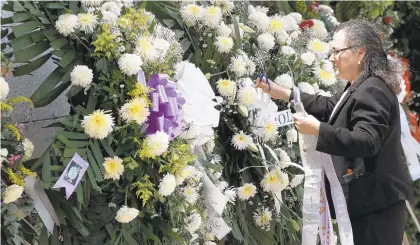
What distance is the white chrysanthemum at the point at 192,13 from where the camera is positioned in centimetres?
246

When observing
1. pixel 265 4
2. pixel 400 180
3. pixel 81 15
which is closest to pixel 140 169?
pixel 81 15

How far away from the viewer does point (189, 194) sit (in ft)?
7.12

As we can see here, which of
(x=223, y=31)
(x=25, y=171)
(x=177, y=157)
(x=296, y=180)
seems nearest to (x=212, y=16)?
(x=223, y=31)

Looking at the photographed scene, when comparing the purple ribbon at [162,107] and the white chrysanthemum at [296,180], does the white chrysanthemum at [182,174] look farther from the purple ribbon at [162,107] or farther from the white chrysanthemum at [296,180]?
the white chrysanthemum at [296,180]

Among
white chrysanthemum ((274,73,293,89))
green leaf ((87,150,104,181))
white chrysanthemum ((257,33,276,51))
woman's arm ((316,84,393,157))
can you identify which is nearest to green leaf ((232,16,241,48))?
white chrysanthemum ((257,33,276,51))

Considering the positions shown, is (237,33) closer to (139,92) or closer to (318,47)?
(318,47)

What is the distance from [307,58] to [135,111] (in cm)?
118

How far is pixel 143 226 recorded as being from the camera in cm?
210

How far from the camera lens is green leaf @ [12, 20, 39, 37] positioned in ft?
6.34

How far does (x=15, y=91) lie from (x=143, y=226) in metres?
0.68

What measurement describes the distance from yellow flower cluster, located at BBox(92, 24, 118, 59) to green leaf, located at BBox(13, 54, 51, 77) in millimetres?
182

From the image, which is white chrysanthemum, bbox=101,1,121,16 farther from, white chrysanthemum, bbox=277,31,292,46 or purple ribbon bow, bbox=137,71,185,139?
white chrysanthemum, bbox=277,31,292,46

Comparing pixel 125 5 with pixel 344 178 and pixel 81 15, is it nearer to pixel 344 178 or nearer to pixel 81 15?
pixel 81 15

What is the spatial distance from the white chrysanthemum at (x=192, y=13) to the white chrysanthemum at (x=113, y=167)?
30.6 inches
